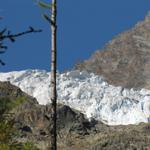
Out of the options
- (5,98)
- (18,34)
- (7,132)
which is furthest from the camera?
(7,132)

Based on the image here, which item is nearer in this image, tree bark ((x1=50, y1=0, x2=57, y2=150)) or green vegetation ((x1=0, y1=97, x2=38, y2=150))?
tree bark ((x1=50, y1=0, x2=57, y2=150))

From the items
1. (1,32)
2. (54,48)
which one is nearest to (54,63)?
(54,48)

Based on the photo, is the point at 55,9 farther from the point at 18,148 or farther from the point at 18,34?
the point at 18,148

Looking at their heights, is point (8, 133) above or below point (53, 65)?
below

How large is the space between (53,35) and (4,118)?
176 centimetres

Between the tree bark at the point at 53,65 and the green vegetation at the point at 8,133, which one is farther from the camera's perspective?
the green vegetation at the point at 8,133

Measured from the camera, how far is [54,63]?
48.3 feet

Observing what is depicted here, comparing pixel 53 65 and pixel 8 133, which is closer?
pixel 53 65

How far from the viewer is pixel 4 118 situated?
15117 millimetres

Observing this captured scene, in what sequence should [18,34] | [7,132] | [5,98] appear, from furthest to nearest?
[7,132] < [5,98] < [18,34]

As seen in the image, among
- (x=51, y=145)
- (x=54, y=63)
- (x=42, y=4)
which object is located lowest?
(x=51, y=145)

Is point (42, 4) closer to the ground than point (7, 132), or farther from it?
farther from it

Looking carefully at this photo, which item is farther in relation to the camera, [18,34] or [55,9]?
[55,9]

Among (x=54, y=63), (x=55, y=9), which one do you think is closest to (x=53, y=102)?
(x=54, y=63)
